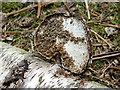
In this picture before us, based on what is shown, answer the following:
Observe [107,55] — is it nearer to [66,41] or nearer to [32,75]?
[66,41]

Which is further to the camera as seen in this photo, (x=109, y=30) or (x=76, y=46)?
(x=109, y=30)

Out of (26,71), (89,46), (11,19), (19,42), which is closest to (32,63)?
(26,71)

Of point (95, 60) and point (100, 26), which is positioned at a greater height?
point (100, 26)

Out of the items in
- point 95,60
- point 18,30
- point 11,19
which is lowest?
point 95,60

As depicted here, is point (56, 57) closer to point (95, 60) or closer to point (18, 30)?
point (95, 60)

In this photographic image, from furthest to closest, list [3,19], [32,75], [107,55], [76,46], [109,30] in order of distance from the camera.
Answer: [3,19] → [109,30] → [107,55] → [76,46] → [32,75]

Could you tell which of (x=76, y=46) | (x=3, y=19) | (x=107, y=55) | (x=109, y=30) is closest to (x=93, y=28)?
(x=109, y=30)
